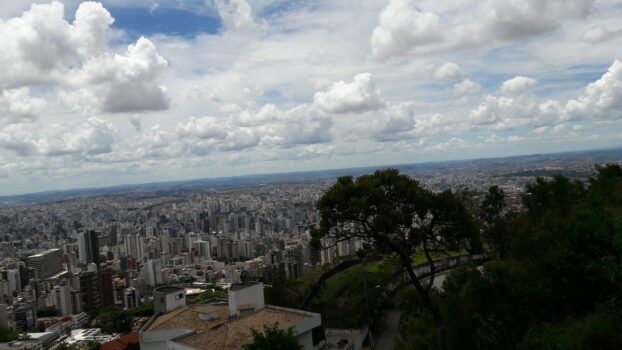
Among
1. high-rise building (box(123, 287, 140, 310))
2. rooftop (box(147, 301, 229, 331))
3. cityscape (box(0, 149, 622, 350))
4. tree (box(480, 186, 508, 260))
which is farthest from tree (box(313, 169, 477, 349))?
high-rise building (box(123, 287, 140, 310))

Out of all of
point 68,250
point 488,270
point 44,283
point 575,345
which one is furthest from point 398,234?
point 68,250

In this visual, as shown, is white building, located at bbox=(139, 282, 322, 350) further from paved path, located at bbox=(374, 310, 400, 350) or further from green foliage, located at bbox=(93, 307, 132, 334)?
green foliage, located at bbox=(93, 307, 132, 334)

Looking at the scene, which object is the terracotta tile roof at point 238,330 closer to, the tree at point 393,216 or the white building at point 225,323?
the white building at point 225,323

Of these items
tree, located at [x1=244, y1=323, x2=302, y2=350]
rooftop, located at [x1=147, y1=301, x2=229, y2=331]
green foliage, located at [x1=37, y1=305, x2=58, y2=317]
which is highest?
tree, located at [x1=244, y1=323, x2=302, y2=350]

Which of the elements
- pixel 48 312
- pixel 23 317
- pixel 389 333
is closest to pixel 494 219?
pixel 389 333

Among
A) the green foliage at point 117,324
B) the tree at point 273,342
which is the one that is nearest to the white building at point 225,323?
the tree at point 273,342
